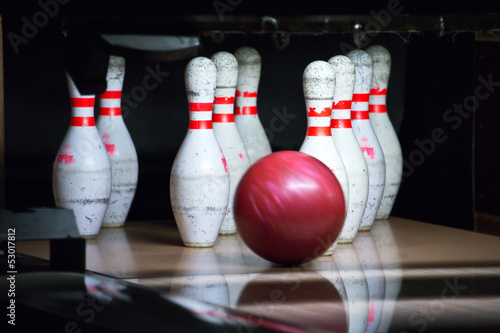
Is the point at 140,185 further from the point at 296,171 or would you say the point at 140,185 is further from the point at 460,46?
the point at 460,46

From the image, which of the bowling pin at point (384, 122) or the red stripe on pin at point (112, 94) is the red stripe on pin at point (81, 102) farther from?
the bowling pin at point (384, 122)

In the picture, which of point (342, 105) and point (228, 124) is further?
point (228, 124)

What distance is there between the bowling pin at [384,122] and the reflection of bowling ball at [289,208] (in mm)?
920

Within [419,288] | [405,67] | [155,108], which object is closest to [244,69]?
[155,108]

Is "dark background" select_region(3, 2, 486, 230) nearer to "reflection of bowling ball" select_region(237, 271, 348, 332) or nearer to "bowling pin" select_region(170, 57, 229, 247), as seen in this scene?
"bowling pin" select_region(170, 57, 229, 247)

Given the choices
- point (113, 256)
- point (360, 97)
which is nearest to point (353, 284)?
point (113, 256)

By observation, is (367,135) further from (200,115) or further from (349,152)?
(200,115)

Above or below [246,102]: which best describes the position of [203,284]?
below

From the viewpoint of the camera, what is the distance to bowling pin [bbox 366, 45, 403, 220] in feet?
10.4

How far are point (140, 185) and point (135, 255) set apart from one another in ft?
2.70

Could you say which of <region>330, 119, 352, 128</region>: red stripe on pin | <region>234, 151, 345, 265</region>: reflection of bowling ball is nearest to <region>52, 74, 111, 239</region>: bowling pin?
<region>234, 151, 345, 265</region>: reflection of bowling ball

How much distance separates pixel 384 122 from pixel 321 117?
0.69 meters

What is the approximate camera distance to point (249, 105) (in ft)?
10.1

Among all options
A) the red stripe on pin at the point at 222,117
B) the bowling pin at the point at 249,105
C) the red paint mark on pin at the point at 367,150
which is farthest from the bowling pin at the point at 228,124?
the red paint mark on pin at the point at 367,150
